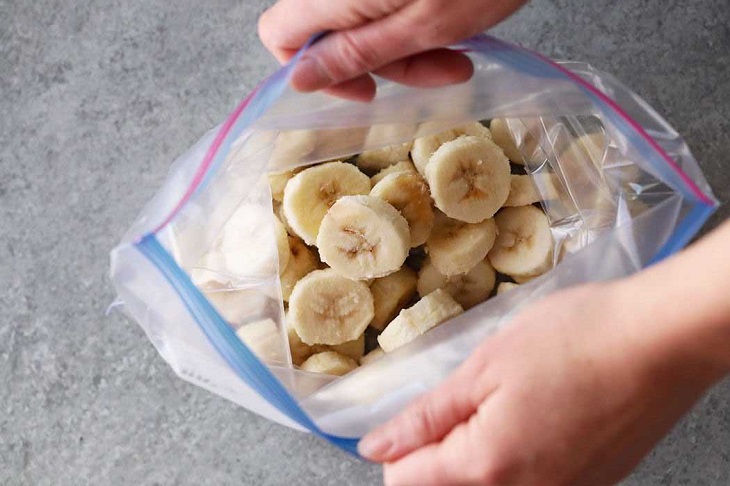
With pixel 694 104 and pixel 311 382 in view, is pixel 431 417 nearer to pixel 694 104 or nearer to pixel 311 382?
pixel 311 382

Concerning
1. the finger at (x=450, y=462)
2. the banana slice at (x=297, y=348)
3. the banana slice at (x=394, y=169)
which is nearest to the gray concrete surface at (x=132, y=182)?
the banana slice at (x=297, y=348)

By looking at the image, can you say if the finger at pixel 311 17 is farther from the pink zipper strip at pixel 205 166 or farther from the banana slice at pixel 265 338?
the banana slice at pixel 265 338

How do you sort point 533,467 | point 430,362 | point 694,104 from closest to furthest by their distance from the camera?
→ point 533,467 < point 430,362 < point 694,104

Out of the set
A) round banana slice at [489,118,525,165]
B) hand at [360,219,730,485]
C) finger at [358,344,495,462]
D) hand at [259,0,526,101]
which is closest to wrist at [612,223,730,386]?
hand at [360,219,730,485]

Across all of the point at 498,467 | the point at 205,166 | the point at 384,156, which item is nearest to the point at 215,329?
the point at 205,166

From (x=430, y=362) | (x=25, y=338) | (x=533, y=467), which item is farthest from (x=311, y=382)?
(x=25, y=338)

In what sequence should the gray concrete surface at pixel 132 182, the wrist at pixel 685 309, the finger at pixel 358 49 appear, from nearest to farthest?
1. the wrist at pixel 685 309
2. the finger at pixel 358 49
3. the gray concrete surface at pixel 132 182
